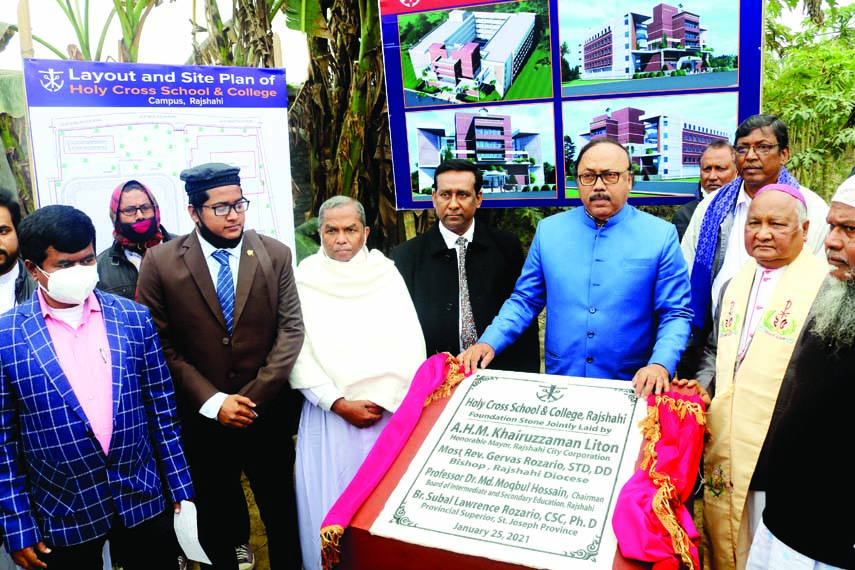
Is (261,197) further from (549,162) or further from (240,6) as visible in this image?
(240,6)

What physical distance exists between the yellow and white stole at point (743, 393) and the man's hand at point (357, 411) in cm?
142

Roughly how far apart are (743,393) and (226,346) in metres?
2.15

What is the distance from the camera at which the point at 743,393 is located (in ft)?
7.77

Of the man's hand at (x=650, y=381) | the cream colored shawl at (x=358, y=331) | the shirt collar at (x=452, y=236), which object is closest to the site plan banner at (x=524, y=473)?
the man's hand at (x=650, y=381)

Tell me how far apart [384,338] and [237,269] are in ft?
2.47

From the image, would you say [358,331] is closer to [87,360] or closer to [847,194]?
[87,360]

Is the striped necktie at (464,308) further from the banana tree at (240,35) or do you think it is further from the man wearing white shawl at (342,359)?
the banana tree at (240,35)

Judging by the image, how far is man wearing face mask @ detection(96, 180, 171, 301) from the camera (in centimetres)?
327

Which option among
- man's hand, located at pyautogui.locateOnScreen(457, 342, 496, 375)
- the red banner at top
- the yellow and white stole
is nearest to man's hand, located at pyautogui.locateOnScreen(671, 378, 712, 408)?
the yellow and white stole

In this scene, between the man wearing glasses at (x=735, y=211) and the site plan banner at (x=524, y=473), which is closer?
the site plan banner at (x=524, y=473)

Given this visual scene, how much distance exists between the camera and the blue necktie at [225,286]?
286cm

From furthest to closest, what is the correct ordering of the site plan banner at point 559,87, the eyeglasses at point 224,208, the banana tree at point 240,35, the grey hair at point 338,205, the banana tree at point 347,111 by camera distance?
the banana tree at point 240,35, the banana tree at point 347,111, the site plan banner at point 559,87, the grey hair at point 338,205, the eyeglasses at point 224,208

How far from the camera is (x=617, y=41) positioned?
408 cm

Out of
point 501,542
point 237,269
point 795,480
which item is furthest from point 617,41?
point 501,542
